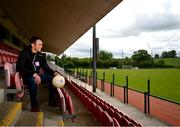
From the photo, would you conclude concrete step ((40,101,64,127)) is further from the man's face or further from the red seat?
the man's face

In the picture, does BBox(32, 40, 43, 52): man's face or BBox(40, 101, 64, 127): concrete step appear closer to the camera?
BBox(40, 101, 64, 127): concrete step

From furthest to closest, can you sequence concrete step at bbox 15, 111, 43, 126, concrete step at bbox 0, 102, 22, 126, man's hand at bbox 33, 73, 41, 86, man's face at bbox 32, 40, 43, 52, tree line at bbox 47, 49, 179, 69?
tree line at bbox 47, 49, 179, 69 → man's hand at bbox 33, 73, 41, 86 → man's face at bbox 32, 40, 43, 52 → concrete step at bbox 15, 111, 43, 126 → concrete step at bbox 0, 102, 22, 126

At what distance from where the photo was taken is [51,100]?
7277mm

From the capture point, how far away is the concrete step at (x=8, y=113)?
178 inches

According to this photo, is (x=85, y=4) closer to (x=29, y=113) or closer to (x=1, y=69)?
(x=1, y=69)

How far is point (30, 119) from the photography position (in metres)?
5.49

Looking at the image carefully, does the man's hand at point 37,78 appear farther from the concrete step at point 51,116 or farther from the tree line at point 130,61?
the tree line at point 130,61

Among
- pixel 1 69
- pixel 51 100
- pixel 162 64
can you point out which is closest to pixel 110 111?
pixel 51 100

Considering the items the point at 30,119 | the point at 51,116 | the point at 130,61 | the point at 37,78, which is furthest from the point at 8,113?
the point at 130,61

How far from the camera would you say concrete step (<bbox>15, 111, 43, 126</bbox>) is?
5.18 metres

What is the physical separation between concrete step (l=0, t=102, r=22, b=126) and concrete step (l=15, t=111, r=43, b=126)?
108 mm

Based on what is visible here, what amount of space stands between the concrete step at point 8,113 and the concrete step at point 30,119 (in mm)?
108

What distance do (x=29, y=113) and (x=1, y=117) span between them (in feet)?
4.04

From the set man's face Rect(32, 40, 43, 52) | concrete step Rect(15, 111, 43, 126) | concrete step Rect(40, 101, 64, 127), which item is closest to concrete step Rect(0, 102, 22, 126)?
concrete step Rect(15, 111, 43, 126)
